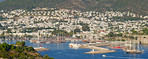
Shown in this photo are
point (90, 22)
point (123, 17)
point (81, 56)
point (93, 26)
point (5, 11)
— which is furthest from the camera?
point (5, 11)

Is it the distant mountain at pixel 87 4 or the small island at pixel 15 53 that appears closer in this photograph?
the small island at pixel 15 53

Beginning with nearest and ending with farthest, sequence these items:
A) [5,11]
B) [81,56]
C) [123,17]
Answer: [81,56] < [123,17] < [5,11]

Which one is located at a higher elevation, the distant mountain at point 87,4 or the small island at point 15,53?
the distant mountain at point 87,4

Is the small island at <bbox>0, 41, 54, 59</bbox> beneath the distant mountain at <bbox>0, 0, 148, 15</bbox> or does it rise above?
beneath

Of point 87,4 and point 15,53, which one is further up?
point 87,4

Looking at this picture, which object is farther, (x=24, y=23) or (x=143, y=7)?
(x=143, y=7)

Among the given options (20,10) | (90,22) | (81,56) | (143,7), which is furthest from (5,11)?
(81,56)

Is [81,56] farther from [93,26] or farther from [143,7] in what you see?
[143,7]

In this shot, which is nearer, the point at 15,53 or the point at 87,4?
the point at 15,53
